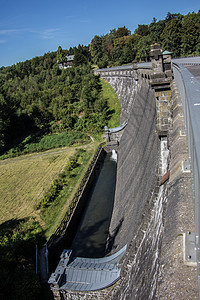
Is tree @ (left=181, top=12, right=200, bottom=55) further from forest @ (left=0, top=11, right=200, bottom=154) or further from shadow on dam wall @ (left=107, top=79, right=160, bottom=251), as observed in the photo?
shadow on dam wall @ (left=107, top=79, right=160, bottom=251)

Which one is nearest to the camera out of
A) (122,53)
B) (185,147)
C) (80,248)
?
(185,147)

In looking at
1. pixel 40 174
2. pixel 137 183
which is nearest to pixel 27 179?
pixel 40 174

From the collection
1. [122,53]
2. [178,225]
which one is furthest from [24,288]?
[122,53]

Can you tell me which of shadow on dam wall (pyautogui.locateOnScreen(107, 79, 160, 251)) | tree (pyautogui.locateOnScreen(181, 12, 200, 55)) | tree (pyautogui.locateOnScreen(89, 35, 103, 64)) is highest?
tree (pyautogui.locateOnScreen(89, 35, 103, 64))

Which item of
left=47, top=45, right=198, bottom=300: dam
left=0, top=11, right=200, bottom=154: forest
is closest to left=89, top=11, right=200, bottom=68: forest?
left=0, top=11, right=200, bottom=154: forest

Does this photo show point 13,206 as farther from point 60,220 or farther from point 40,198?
point 60,220

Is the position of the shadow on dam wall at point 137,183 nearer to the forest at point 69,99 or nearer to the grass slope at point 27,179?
the grass slope at point 27,179

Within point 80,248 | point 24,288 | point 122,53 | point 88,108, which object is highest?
point 122,53

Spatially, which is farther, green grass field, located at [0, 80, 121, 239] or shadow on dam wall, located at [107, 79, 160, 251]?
green grass field, located at [0, 80, 121, 239]

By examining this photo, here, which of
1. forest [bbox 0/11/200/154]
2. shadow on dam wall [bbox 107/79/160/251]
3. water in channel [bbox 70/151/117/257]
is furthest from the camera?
forest [bbox 0/11/200/154]
